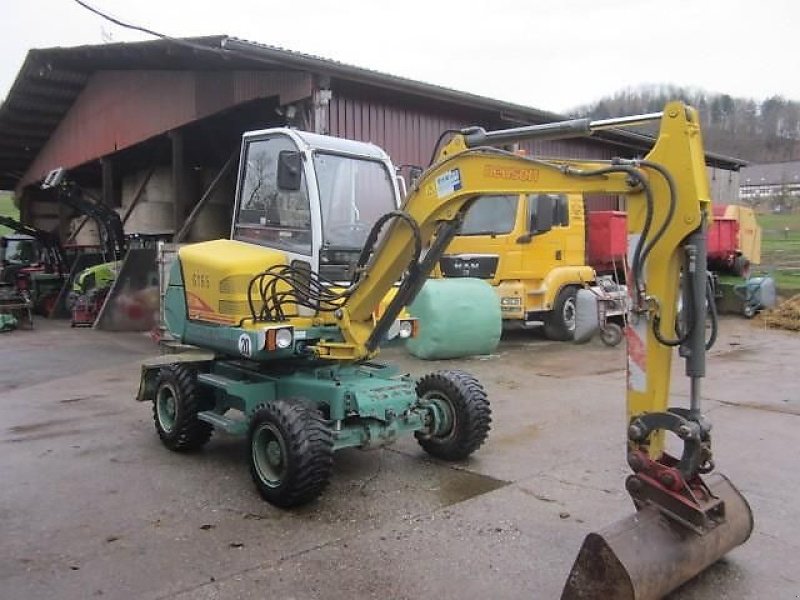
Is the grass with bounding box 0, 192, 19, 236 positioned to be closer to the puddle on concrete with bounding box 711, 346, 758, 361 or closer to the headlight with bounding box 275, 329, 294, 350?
the puddle on concrete with bounding box 711, 346, 758, 361

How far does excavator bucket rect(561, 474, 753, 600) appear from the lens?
10.7 feet

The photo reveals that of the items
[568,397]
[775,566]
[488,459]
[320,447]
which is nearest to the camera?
[775,566]

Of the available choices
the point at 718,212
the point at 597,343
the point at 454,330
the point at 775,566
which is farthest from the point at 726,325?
the point at 775,566

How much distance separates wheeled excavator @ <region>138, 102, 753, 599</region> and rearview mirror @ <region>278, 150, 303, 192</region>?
0.05ft

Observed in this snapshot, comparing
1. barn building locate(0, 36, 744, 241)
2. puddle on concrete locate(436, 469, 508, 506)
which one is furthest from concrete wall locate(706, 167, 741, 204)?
puddle on concrete locate(436, 469, 508, 506)

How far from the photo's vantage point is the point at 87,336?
1414 centimetres

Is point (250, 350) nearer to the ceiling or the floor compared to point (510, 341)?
nearer to the ceiling

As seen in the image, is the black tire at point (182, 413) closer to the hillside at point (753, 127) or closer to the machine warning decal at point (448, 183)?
the machine warning decal at point (448, 183)

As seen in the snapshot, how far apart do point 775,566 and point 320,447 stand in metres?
2.63

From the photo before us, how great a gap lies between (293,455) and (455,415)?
1.54m

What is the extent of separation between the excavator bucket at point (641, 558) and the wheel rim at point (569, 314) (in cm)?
853

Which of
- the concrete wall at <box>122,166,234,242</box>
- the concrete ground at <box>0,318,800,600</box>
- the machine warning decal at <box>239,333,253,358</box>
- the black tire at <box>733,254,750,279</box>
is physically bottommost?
the concrete ground at <box>0,318,800,600</box>

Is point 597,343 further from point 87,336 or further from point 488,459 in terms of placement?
point 87,336

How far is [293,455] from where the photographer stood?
454cm
